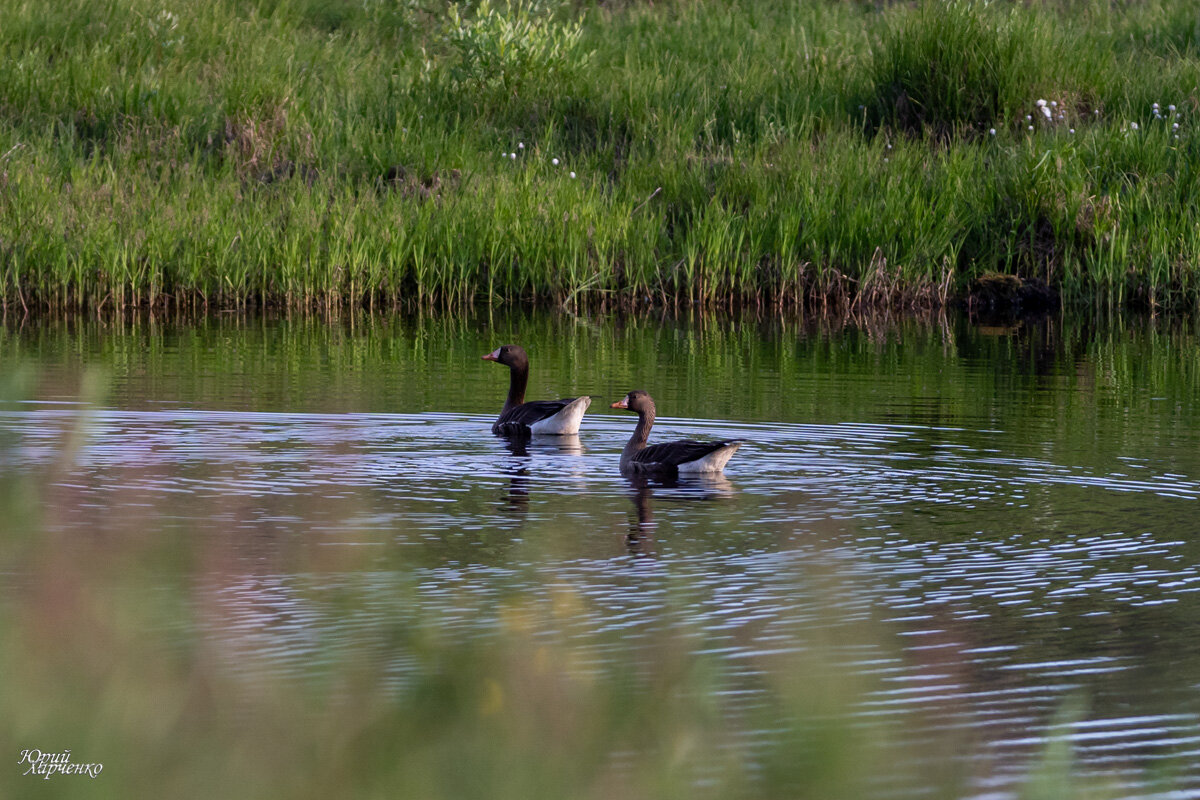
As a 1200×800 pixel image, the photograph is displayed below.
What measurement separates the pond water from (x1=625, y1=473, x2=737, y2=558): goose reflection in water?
0.04m

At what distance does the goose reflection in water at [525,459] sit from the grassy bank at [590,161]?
737 cm

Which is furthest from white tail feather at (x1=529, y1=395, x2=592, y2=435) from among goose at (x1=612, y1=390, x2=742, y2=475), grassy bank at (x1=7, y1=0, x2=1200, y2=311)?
grassy bank at (x1=7, y1=0, x2=1200, y2=311)

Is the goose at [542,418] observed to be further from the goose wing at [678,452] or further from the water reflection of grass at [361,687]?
the water reflection of grass at [361,687]

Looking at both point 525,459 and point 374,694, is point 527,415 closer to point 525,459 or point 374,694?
point 525,459

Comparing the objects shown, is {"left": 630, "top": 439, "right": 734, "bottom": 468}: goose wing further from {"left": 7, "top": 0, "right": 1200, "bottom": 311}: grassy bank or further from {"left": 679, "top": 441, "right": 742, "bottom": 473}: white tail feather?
{"left": 7, "top": 0, "right": 1200, "bottom": 311}: grassy bank

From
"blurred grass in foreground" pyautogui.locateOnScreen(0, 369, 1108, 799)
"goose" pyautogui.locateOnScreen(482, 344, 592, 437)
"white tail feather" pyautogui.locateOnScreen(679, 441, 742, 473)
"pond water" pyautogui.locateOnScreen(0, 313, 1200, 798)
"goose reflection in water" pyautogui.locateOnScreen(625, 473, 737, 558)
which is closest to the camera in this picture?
"blurred grass in foreground" pyautogui.locateOnScreen(0, 369, 1108, 799)

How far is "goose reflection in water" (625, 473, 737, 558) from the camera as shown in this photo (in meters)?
7.54

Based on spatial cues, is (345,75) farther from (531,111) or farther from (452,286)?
(452,286)

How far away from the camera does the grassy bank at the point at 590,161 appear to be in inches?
689

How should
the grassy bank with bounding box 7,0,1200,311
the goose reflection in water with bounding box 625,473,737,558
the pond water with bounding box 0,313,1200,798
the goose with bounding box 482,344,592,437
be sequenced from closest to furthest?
the pond water with bounding box 0,313,1200,798 → the goose reflection in water with bounding box 625,473,737,558 → the goose with bounding box 482,344,592,437 → the grassy bank with bounding box 7,0,1200,311

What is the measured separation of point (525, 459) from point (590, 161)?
11474 mm

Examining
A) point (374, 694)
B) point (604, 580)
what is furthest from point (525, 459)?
point (374, 694)

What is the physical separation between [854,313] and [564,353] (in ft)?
14.4

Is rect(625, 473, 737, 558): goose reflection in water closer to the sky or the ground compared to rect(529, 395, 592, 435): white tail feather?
closer to the ground
